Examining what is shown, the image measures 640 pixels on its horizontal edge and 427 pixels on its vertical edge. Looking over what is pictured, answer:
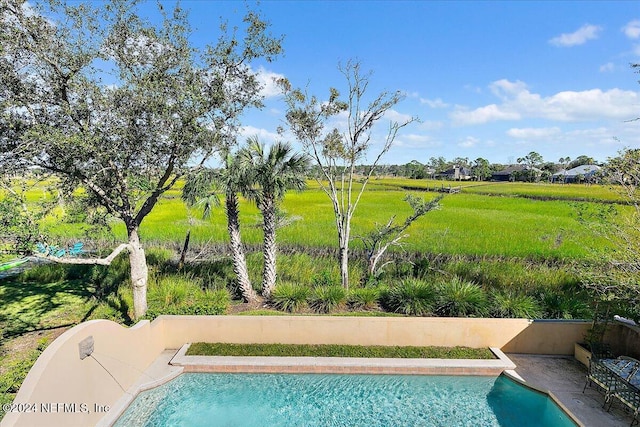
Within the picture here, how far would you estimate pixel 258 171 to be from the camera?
1099cm

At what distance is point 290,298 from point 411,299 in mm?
3803

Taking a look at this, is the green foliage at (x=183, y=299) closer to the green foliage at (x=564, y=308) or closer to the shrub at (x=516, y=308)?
the shrub at (x=516, y=308)

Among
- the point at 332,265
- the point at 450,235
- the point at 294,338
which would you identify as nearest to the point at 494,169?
the point at 450,235

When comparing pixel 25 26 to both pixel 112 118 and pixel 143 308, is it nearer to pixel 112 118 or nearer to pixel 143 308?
pixel 112 118

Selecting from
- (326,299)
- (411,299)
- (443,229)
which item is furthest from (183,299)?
(443,229)

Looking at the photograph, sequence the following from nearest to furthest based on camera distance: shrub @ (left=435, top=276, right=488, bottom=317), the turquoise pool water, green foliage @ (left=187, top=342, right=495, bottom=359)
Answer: the turquoise pool water → green foliage @ (left=187, top=342, right=495, bottom=359) → shrub @ (left=435, top=276, right=488, bottom=317)

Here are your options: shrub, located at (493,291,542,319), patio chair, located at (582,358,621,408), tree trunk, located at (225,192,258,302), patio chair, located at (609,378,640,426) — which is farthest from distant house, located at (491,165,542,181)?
tree trunk, located at (225,192,258,302)

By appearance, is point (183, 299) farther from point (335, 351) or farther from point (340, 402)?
point (340, 402)

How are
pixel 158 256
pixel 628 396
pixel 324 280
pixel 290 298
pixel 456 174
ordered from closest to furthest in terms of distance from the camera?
pixel 628 396 → pixel 290 298 → pixel 324 280 → pixel 158 256 → pixel 456 174

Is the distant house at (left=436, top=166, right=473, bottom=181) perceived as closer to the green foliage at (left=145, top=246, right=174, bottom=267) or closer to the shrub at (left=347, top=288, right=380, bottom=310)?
the green foliage at (left=145, top=246, right=174, bottom=267)

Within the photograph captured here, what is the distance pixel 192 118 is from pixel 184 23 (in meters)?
2.60

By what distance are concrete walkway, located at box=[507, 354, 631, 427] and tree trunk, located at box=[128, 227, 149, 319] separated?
10.4 meters

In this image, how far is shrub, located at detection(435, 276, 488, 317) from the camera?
10.3 m

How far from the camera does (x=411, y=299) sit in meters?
10.7
